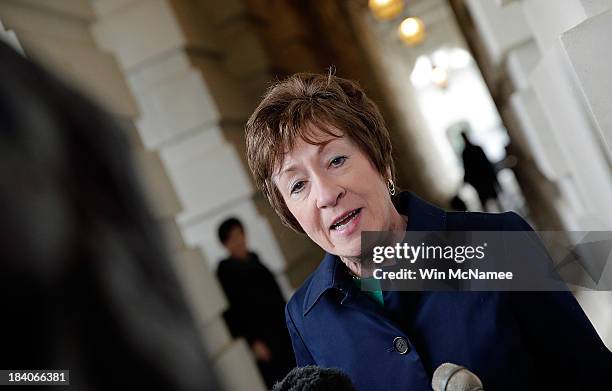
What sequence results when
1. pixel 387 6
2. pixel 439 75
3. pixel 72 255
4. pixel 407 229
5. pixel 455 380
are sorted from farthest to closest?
pixel 439 75
pixel 387 6
pixel 72 255
pixel 407 229
pixel 455 380

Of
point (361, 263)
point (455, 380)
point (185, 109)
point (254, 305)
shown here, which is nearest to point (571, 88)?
point (361, 263)

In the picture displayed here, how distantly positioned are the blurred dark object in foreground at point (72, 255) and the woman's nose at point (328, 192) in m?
0.60

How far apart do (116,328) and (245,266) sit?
201 centimetres

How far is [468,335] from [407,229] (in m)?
0.21

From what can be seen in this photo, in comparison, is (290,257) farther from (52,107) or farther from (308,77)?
(308,77)

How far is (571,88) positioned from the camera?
1.56 m

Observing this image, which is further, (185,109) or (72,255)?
(185,109)

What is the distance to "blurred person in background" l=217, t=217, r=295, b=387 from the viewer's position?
3.38 meters

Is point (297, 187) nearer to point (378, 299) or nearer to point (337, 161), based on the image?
point (337, 161)

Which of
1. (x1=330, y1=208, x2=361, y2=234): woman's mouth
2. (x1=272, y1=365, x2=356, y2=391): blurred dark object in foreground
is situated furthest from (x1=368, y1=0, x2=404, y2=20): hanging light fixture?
(x1=272, y1=365, x2=356, y2=391): blurred dark object in foreground

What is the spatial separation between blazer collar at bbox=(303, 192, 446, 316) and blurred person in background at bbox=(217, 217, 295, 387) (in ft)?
7.22

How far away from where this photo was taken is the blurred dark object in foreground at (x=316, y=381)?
86 centimetres

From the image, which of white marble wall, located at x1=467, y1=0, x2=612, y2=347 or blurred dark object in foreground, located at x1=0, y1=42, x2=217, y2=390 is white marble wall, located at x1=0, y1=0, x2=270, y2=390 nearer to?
white marble wall, located at x1=467, y1=0, x2=612, y2=347

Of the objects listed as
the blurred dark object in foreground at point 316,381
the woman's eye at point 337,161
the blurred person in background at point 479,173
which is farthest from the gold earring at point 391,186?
the blurred person in background at point 479,173
